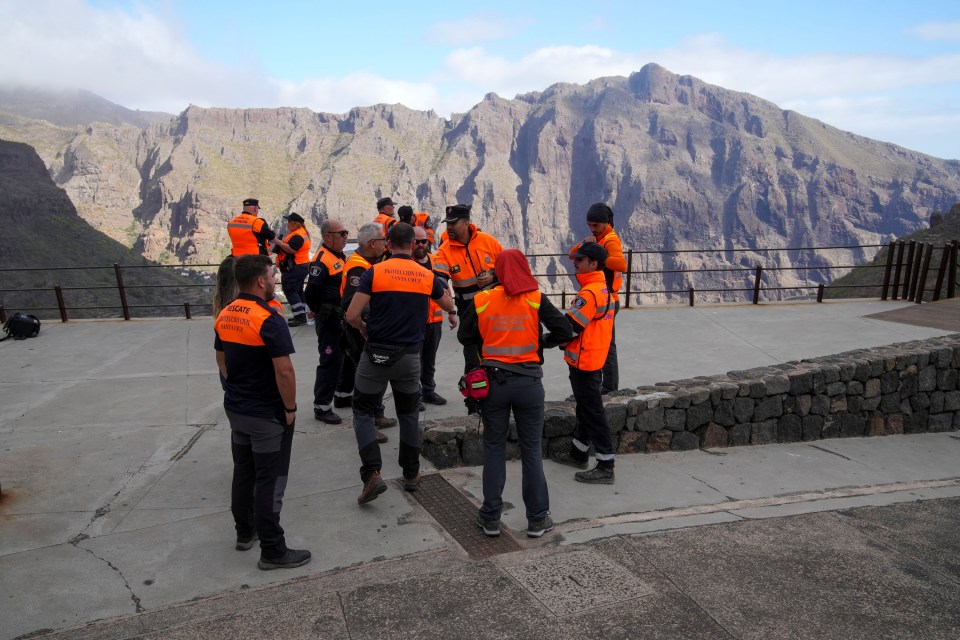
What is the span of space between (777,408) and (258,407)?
5.30 metres

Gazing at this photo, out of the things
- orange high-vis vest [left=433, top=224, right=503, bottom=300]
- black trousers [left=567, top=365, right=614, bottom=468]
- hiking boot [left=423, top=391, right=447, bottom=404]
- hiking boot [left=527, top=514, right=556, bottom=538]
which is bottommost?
hiking boot [left=527, top=514, right=556, bottom=538]

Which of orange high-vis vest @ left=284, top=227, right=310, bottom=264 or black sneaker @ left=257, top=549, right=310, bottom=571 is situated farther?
orange high-vis vest @ left=284, top=227, right=310, bottom=264

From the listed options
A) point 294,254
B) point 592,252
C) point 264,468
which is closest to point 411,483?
point 264,468

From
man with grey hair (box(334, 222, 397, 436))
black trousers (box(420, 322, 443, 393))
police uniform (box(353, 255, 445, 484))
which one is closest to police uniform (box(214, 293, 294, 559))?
→ police uniform (box(353, 255, 445, 484))

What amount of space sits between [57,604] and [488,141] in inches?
6875

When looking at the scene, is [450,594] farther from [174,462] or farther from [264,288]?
[174,462]

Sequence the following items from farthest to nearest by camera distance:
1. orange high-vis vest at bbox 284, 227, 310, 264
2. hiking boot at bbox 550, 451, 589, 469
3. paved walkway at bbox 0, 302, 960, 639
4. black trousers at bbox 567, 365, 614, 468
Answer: orange high-vis vest at bbox 284, 227, 310, 264 → hiking boot at bbox 550, 451, 589, 469 → black trousers at bbox 567, 365, 614, 468 → paved walkway at bbox 0, 302, 960, 639

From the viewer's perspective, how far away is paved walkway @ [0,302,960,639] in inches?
132

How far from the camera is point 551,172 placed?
17000 centimetres

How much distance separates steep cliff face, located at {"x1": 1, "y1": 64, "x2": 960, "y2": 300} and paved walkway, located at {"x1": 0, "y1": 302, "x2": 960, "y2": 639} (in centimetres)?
11924

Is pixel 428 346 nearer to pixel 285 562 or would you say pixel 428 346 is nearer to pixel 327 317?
pixel 327 317

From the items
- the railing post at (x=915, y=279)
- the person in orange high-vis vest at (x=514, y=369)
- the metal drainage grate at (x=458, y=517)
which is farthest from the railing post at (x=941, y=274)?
the metal drainage grate at (x=458, y=517)

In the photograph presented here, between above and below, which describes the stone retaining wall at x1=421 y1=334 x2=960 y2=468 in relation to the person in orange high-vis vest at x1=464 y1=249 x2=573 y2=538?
below

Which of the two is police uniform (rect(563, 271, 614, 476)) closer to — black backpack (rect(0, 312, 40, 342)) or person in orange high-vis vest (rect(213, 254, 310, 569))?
person in orange high-vis vest (rect(213, 254, 310, 569))
